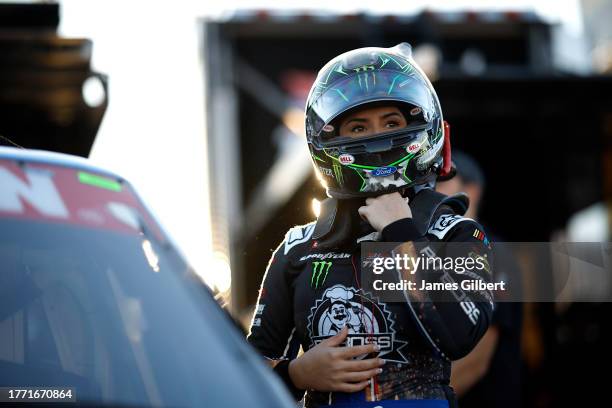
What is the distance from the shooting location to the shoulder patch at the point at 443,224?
385 centimetres

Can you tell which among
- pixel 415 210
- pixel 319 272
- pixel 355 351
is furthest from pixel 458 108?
pixel 355 351

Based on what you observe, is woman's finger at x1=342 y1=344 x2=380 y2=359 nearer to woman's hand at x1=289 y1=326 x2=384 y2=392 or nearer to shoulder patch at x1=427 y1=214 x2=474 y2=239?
woman's hand at x1=289 y1=326 x2=384 y2=392

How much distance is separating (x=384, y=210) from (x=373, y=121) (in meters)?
0.34

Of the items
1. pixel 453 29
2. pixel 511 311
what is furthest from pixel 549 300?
pixel 511 311

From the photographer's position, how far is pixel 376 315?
12.4 feet

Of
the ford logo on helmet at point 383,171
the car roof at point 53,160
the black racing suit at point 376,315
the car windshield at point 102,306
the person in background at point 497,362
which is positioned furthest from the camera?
the person in background at point 497,362

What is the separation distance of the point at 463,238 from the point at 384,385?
47 cm

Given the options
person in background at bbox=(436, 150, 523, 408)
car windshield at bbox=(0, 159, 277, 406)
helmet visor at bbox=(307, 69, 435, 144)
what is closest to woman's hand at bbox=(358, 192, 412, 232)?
helmet visor at bbox=(307, 69, 435, 144)

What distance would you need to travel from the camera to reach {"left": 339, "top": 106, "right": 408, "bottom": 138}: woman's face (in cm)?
409

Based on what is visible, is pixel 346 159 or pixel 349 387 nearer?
pixel 349 387

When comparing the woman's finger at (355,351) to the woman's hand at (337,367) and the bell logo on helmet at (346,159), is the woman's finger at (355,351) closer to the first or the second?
the woman's hand at (337,367)

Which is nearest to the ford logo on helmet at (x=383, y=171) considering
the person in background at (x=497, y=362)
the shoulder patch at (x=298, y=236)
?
the shoulder patch at (x=298, y=236)

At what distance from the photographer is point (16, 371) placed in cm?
328

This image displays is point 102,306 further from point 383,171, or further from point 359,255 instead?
point 383,171
